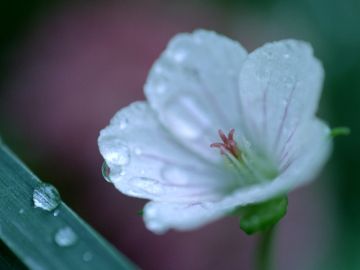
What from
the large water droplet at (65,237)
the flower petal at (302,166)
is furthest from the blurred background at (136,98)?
the large water droplet at (65,237)

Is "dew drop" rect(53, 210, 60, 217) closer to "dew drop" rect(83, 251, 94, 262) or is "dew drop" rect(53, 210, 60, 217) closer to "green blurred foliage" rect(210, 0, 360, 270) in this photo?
"dew drop" rect(83, 251, 94, 262)

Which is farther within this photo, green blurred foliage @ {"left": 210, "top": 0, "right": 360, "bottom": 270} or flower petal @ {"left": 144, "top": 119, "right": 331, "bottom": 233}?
green blurred foliage @ {"left": 210, "top": 0, "right": 360, "bottom": 270}

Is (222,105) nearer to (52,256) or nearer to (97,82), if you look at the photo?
(52,256)

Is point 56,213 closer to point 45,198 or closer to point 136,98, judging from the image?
point 45,198

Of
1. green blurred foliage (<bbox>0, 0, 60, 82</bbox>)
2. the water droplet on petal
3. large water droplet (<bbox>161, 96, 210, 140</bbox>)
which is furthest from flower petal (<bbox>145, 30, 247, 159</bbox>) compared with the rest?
green blurred foliage (<bbox>0, 0, 60, 82</bbox>)

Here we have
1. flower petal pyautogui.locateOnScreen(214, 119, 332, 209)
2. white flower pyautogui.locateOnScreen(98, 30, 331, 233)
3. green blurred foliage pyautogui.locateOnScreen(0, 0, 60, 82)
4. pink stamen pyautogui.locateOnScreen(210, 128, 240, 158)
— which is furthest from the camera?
green blurred foliage pyautogui.locateOnScreen(0, 0, 60, 82)

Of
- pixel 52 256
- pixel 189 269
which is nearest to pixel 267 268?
pixel 52 256

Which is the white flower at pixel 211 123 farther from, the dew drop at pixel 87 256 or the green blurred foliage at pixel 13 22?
the green blurred foliage at pixel 13 22
